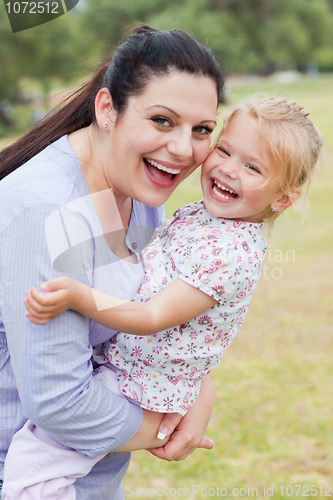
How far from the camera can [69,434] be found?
1821 mm

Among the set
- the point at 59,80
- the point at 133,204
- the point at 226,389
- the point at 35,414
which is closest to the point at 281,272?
the point at 226,389

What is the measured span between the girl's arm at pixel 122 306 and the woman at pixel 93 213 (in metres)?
0.05

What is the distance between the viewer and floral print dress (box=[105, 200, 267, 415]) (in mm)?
1916

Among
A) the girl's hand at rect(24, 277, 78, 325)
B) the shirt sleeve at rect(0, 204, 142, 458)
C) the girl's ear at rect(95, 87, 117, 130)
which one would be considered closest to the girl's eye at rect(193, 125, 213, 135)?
the girl's ear at rect(95, 87, 117, 130)

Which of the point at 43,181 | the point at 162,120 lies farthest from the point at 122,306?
the point at 162,120

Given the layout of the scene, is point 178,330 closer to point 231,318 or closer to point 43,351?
point 231,318

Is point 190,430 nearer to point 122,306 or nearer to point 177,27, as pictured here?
point 122,306

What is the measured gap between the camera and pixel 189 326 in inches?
77.7

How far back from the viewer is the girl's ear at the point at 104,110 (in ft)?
6.41

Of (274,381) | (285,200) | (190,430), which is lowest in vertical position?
(274,381)

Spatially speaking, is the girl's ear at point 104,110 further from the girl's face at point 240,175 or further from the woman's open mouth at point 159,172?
the girl's face at point 240,175

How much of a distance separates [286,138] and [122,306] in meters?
0.69

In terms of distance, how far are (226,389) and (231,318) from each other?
10.9 ft

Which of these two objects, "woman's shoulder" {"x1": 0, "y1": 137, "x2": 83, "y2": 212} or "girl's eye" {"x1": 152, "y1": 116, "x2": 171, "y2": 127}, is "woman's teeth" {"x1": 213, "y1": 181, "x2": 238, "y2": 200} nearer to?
"girl's eye" {"x1": 152, "y1": 116, "x2": 171, "y2": 127}
